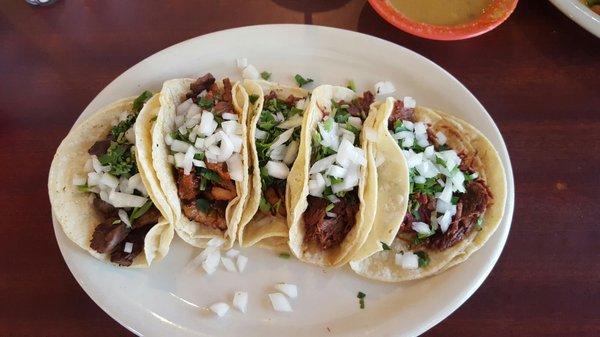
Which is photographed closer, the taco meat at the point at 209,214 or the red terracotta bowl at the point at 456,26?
the taco meat at the point at 209,214

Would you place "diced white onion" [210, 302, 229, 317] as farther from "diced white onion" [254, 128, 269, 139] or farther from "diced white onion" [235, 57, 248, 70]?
"diced white onion" [235, 57, 248, 70]

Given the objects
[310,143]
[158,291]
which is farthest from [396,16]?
[158,291]

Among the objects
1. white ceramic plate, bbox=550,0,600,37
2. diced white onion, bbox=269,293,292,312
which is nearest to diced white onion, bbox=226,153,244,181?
diced white onion, bbox=269,293,292,312

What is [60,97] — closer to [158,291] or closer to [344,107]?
[158,291]

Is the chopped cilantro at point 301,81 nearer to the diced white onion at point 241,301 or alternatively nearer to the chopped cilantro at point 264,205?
the chopped cilantro at point 264,205

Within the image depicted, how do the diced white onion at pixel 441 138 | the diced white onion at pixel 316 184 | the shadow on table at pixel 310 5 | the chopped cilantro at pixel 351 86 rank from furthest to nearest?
the shadow on table at pixel 310 5 → the chopped cilantro at pixel 351 86 → the diced white onion at pixel 441 138 → the diced white onion at pixel 316 184

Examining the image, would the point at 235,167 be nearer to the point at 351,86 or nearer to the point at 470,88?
the point at 351,86

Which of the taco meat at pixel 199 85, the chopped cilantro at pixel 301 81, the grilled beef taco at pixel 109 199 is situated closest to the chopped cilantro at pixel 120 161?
the grilled beef taco at pixel 109 199
